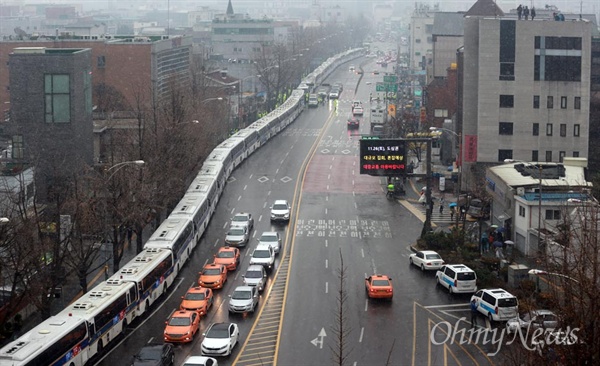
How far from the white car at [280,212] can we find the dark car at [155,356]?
24752 millimetres

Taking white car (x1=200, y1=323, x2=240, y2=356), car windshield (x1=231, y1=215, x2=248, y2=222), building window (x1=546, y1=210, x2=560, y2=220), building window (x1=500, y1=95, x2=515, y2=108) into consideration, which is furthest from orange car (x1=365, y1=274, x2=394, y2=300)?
building window (x1=500, y1=95, x2=515, y2=108)

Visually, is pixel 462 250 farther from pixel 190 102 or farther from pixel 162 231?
pixel 190 102

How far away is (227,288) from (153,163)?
12.8 m

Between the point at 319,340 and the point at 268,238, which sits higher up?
the point at 268,238

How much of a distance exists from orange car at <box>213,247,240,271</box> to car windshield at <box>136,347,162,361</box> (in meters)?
14.0

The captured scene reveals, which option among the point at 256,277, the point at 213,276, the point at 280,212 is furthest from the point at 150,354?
the point at 280,212

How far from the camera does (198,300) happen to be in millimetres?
40219

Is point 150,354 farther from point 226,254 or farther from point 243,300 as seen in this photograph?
point 226,254

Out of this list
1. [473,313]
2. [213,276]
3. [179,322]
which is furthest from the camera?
[213,276]

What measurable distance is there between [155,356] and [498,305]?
13.7 m

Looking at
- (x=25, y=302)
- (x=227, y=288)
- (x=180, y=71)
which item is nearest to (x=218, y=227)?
(x=227, y=288)

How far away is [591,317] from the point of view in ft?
74.6

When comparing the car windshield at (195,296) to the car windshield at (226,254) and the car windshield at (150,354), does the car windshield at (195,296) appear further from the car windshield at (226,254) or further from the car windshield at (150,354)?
the car windshield at (150,354)

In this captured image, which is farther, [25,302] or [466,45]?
[466,45]
